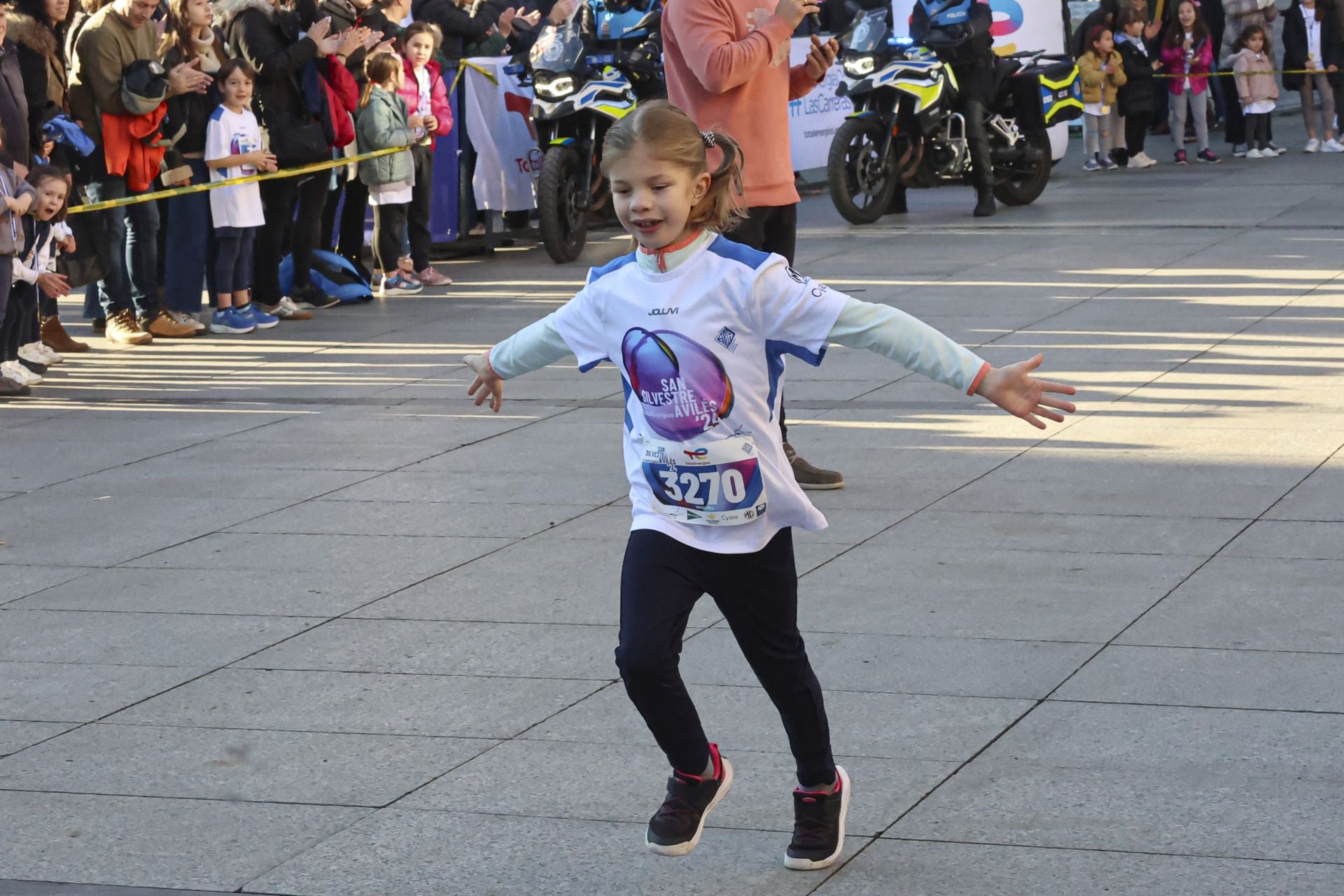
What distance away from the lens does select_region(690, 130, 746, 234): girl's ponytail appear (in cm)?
396

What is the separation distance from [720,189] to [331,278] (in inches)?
398

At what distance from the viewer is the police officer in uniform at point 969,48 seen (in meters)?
16.6

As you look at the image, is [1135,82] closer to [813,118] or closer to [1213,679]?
[813,118]

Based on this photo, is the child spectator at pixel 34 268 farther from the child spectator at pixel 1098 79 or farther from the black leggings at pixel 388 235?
the child spectator at pixel 1098 79

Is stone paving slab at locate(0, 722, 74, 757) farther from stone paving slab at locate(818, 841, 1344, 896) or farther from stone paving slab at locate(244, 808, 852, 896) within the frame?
stone paving slab at locate(818, 841, 1344, 896)

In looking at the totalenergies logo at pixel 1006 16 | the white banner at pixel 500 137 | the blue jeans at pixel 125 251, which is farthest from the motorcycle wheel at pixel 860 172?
the blue jeans at pixel 125 251

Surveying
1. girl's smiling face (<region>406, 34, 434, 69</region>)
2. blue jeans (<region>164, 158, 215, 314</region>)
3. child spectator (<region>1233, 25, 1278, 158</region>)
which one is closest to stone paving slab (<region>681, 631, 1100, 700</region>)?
blue jeans (<region>164, 158, 215, 314</region>)

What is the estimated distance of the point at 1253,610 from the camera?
221 inches

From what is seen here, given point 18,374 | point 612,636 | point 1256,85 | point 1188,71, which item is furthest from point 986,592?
point 1188,71

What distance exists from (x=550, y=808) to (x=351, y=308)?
9.65m

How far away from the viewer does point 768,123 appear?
295 inches

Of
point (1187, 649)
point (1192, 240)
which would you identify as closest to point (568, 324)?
point (1187, 649)

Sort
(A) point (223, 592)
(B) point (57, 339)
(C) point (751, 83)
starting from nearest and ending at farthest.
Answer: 1. (A) point (223, 592)
2. (C) point (751, 83)
3. (B) point (57, 339)

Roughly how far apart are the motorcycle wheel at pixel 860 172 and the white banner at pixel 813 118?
320 cm
